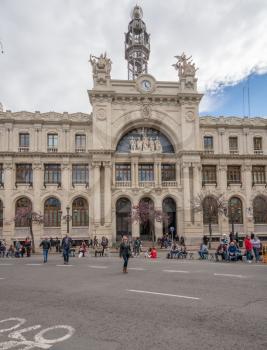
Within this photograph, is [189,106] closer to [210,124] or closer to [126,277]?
[210,124]

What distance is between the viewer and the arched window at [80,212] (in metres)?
43.1

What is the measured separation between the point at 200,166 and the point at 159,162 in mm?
5249

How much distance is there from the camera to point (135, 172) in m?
44.0

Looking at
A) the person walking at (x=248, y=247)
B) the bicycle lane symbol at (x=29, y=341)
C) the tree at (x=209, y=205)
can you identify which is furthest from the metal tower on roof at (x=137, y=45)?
the bicycle lane symbol at (x=29, y=341)

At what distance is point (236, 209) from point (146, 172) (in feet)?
41.8

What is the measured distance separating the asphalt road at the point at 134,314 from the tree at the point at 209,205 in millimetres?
26773

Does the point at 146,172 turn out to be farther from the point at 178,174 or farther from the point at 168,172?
the point at 178,174

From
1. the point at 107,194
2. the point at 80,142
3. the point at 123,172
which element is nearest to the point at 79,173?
the point at 80,142

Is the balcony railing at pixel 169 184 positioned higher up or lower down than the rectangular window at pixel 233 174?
lower down

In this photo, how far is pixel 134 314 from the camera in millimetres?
7988

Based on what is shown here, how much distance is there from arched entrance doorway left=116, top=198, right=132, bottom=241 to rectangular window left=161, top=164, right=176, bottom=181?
566 cm

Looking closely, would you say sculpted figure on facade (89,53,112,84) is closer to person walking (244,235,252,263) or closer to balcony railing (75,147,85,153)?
balcony railing (75,147,85,153)


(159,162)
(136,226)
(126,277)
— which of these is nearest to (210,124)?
(159,162)

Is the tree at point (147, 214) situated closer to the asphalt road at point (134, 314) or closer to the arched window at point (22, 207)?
the arched window at point (22, 207)
